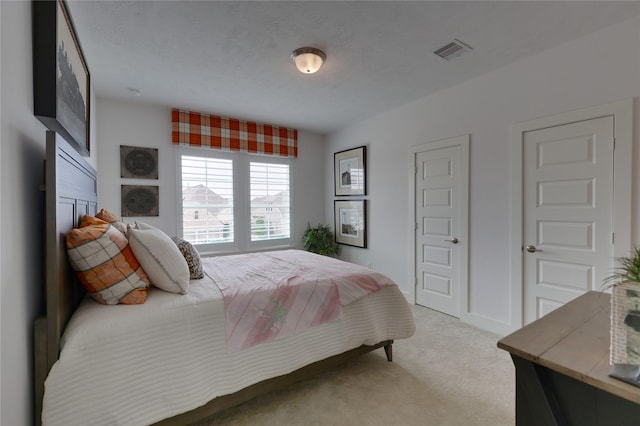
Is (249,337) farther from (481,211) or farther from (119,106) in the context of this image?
(119,106)

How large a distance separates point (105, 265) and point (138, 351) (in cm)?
47

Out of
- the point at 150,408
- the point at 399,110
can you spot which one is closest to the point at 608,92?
the point at 399,110

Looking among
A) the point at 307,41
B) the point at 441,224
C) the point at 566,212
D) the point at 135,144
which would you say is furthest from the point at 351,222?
the point at 135,144

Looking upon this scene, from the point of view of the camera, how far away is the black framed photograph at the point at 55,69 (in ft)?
4.16

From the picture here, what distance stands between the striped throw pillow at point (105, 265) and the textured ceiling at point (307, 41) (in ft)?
5.08

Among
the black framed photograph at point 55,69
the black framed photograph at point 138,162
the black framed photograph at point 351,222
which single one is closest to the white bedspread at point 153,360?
the black framed photograph at point 55,69

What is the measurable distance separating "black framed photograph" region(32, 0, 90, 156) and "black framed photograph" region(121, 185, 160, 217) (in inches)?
74.1

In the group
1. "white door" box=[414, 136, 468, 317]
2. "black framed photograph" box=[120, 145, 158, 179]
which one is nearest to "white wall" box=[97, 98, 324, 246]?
"black framed photograph" box=[120, 145, 158, 179]

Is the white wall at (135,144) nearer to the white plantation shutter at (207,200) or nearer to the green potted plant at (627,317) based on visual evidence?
the white plantation shutter at (207,200)

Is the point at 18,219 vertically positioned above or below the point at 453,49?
below

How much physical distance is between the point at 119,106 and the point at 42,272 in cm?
293

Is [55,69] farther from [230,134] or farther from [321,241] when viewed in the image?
[321,241]

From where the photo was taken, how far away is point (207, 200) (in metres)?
4.07

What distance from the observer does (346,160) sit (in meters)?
4.70
